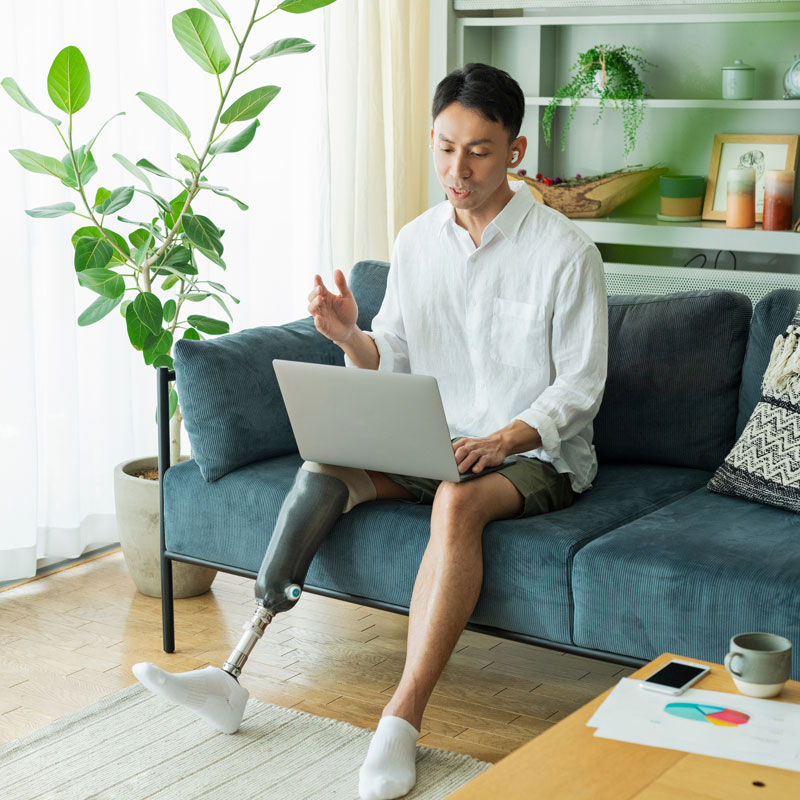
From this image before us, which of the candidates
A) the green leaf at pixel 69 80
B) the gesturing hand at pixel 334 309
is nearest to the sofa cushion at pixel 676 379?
the gesturing hand at pixel 334 309

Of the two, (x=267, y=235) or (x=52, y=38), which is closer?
(x=52, y=38)

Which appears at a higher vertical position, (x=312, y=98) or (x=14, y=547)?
(x=312, y=98)

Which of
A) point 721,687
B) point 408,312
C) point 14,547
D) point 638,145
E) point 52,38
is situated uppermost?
point 52,38

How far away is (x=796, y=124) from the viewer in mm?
3723

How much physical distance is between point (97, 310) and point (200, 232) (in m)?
0.32

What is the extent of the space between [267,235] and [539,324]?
1.64 m

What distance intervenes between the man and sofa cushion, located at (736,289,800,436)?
35 centimetres

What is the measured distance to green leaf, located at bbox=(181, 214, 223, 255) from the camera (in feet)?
9.29

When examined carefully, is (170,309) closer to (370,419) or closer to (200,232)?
(200,232)

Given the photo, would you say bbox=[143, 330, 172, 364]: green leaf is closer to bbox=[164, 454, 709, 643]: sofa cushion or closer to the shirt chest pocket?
bbox=[164, 454, 709, 643]: sofa cushion

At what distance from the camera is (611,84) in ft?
12.3

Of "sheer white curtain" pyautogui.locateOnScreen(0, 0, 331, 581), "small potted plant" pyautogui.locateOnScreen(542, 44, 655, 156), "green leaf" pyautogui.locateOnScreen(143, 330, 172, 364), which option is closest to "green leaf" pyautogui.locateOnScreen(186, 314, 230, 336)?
"green leaf" pyautogui.locateOnScreen(143, 330, 172, 364)

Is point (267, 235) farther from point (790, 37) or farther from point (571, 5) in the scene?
point (790, 37)

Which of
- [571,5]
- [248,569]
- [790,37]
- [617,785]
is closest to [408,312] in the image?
[248,569]
